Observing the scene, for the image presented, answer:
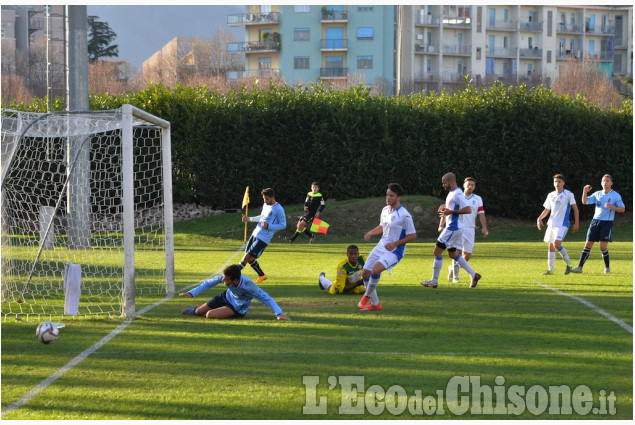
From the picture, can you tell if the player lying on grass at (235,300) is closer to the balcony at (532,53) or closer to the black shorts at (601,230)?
the black shorts at (601,230)

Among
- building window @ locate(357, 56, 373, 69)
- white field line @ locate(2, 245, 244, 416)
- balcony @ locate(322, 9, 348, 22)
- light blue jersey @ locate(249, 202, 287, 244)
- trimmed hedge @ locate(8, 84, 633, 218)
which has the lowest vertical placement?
white field line @ locate(2, 245, 244, 416)

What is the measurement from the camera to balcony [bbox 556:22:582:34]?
94.7m

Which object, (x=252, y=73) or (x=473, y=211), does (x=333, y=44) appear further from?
(x=473, y=211)

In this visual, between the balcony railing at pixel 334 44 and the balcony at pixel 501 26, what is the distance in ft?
56.1

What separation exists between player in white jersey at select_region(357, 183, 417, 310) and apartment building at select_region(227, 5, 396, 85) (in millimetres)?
73082

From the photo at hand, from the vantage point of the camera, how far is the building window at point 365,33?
86.1 meters

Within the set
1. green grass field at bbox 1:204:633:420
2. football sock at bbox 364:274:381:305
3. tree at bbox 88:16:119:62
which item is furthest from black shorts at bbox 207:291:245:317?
tree at bbox 88:16:119:62

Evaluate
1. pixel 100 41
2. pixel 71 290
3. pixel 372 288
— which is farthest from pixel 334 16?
pixel 71 290

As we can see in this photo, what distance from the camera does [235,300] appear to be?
11711 mm

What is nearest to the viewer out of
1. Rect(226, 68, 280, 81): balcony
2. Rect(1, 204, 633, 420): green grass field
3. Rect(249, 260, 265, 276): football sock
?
Rect(1, 204, 633, 420): green grass field

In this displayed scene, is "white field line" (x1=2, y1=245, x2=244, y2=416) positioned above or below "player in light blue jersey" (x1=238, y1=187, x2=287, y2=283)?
below

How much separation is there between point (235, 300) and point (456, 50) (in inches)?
3239

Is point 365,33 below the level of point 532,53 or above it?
above

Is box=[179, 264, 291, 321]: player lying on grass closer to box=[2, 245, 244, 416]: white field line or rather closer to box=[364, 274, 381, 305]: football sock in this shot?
box=[2, 245, 244, 416]: white field line
